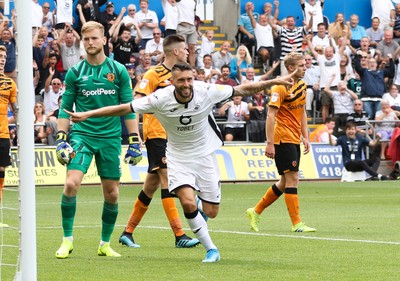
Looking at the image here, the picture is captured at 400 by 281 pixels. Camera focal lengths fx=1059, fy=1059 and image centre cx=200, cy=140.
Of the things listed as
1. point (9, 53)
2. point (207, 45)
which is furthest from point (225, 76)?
point (9, 53)

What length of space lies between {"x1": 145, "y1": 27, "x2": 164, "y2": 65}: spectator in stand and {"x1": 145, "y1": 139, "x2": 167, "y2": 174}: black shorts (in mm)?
16903

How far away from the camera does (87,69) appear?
37.7 ft

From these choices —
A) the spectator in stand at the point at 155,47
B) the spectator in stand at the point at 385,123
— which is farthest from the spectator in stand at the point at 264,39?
the spectator in stand at the point at 385,123

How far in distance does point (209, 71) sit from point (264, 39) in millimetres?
3608

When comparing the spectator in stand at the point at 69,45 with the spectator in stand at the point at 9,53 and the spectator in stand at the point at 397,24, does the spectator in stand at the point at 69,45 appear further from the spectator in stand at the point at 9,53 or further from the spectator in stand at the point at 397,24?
the spectator in stand at the point at 397,24

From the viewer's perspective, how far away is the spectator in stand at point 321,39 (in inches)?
1291

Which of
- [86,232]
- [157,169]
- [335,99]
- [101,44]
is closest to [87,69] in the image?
[101,44]

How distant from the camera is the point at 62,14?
1146 inches

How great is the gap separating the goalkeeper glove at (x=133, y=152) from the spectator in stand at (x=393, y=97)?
2071 centimetres

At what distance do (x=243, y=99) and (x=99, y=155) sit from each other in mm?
18793

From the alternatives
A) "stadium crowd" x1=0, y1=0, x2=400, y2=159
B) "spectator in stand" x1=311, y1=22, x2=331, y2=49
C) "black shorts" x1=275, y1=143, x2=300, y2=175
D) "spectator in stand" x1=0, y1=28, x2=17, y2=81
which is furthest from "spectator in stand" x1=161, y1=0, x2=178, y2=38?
"black shorts" x1=275, y1=143, x2=300, y2=175

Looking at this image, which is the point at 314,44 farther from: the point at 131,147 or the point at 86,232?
the point at 131,147

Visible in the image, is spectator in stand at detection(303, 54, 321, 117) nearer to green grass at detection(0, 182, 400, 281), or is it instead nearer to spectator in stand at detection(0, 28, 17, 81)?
green grass at detection(0, 182, 400, 281)

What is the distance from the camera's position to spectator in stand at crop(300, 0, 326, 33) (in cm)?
3416
